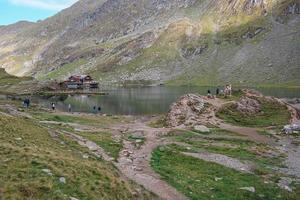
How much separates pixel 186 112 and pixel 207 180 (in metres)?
42.2

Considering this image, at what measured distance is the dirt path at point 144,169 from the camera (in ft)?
105

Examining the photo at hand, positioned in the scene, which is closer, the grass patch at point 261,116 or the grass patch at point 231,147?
the grass patch at point 231,147

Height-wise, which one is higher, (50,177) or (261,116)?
(50,177)

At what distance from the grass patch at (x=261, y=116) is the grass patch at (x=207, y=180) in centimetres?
3450

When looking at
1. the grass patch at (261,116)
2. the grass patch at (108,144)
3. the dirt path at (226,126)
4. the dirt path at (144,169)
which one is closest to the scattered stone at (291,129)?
the dirt path at (226,126)

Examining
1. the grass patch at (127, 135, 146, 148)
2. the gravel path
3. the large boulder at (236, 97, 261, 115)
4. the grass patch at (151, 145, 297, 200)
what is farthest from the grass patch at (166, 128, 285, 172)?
the large boulder at (236, 97, 261, 115)

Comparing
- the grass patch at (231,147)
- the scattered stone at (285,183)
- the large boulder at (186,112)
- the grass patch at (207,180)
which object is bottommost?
the grass patch at (231,147)

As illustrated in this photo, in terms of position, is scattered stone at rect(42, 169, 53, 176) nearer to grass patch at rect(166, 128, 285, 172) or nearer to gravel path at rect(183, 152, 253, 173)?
gravel path at rect(183, 152, 253, 173)

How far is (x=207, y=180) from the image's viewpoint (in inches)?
1431

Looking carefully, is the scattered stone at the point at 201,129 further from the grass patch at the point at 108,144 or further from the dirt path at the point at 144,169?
the grass patch at the point at 108,144

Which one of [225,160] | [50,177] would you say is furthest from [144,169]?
[50,177]

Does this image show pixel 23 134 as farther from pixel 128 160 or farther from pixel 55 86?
pixel 55 86

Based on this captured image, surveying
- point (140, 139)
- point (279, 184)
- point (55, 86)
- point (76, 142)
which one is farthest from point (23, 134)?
point (55, 86)

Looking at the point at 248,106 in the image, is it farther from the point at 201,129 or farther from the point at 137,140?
the point at 137,140
